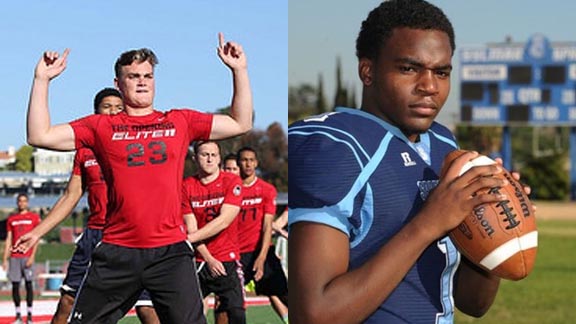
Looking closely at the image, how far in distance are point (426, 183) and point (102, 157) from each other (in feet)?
11.8

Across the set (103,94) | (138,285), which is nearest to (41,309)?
(103,94)

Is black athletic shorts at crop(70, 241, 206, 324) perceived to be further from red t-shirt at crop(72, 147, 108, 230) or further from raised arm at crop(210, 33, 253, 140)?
red t-shirt at crop(72, 147, 108, 230)

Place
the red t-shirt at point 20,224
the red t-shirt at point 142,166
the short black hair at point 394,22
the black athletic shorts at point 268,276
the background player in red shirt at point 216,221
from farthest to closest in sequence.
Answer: the red t-shirt at point 20,224 < the black athletic shorts at point 268,276 < the background player in red shirt at point 216,221 < the red t-shirt at point 142,166 < the short black hair at point 394,22

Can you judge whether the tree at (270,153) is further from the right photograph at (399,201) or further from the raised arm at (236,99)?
the right photograph at (399,201)

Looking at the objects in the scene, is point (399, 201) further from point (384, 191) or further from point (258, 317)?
point (258, 317)

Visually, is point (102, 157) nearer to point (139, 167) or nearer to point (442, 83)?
point (139, 167)

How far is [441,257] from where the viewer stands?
2551 millimetres

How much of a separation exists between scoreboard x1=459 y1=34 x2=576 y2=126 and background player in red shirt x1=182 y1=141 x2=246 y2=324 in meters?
50.4

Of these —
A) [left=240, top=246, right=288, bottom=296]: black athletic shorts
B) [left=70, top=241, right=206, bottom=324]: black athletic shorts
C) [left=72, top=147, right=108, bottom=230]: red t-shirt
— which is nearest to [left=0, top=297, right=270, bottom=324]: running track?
[left=240, top=246, right=288, bottom=296]: black athletic shorts

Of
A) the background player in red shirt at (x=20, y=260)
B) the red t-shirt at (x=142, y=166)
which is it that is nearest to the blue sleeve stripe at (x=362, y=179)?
the red t-shirt at (x=142, y=166)

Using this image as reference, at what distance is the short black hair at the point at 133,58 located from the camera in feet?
19.0

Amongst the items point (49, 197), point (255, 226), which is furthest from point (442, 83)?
point (49, 197)

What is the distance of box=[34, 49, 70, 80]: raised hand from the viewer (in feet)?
17.0

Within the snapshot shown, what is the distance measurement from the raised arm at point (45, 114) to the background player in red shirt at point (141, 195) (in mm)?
66
